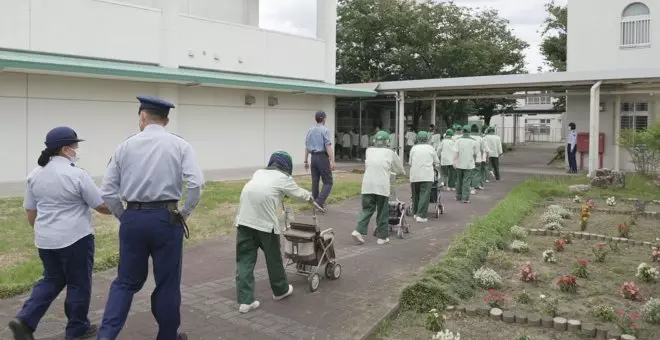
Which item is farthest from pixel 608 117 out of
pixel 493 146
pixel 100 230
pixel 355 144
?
pixel 100 230

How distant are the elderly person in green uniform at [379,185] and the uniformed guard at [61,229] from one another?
14.3ft

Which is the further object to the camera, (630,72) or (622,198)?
(630,72)

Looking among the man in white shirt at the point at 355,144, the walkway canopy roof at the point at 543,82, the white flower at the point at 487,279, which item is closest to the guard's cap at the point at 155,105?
the white flower at the point at 487,279

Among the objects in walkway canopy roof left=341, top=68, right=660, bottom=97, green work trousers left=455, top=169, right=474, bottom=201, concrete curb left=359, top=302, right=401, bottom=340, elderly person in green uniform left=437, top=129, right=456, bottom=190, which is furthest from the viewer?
walkway canopy roof left=341, top=68, right=660, bottom=97

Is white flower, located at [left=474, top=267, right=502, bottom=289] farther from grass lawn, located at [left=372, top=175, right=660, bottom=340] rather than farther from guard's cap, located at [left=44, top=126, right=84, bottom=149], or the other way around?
guard's cap, located at [left=44, top=126, right=84, bottom=149]

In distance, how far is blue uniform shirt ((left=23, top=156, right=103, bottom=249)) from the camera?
4.53 m

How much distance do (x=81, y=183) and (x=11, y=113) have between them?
10.2m

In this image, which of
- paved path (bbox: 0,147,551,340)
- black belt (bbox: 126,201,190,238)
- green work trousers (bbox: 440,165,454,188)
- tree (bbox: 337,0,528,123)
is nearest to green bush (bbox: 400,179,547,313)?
paved path (bbox: 0,147,551,340)

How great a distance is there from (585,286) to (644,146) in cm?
941

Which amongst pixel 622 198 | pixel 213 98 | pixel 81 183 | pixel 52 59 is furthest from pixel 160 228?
pixel 213 98

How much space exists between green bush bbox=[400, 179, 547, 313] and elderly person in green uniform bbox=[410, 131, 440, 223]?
1.18 m

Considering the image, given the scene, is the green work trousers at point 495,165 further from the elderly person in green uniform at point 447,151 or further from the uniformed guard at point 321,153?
the uniformed guard at point 321,153

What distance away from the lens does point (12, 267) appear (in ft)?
22.5

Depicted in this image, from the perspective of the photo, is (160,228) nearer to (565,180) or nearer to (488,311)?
(488,311)
